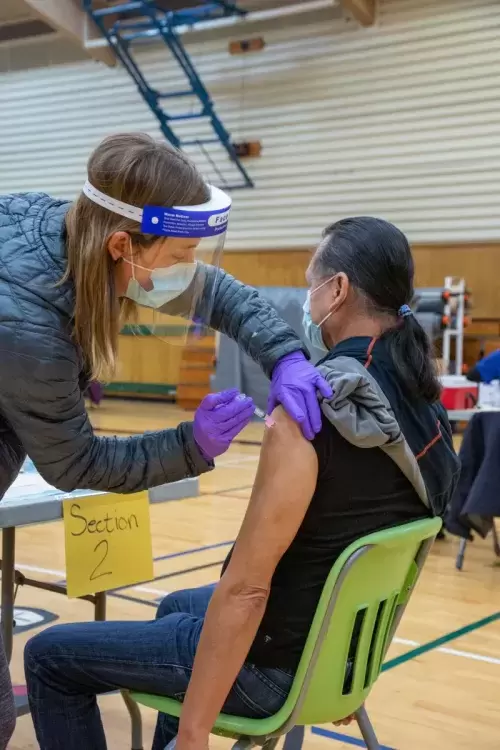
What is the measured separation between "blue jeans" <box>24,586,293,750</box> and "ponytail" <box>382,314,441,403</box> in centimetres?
49

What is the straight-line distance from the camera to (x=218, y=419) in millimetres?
1458

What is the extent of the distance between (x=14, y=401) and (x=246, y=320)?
0.65 m

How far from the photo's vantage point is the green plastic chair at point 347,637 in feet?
4.15

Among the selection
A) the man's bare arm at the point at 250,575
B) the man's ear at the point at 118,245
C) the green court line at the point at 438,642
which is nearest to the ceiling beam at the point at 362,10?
the green court line at the point at 438,642

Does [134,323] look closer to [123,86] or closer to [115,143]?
[115,143]

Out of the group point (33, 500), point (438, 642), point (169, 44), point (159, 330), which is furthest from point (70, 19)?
point (33, 500)

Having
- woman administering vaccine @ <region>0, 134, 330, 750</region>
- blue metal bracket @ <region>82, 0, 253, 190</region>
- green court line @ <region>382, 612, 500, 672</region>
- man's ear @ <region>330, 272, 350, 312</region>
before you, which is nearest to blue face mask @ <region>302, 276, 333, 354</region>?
man's ear @ <region>330, 272, 350, 312</region>

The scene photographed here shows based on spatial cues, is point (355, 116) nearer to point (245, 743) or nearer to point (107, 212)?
point (107, 212)

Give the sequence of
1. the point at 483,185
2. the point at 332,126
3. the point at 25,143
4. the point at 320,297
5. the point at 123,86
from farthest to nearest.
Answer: the point at 25,143 → the point at 123,86 → the point at 332,126 → the point at 483,185 → the point at 320,297

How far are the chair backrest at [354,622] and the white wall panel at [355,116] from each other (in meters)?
8.40

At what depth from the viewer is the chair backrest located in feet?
4.14

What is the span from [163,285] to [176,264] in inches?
1.7

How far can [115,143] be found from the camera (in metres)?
1.37

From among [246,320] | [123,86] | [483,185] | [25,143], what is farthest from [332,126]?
[246,320]
